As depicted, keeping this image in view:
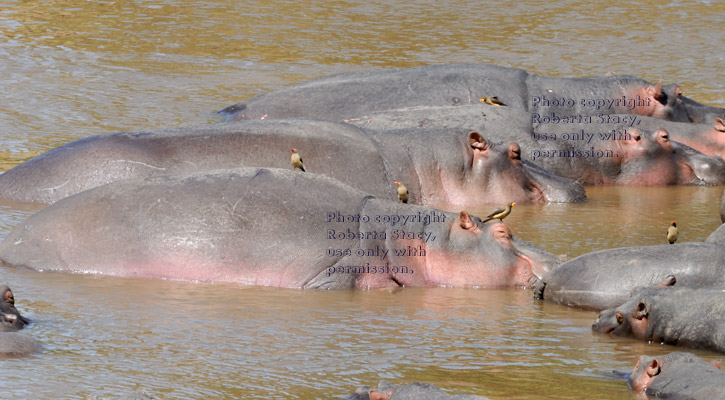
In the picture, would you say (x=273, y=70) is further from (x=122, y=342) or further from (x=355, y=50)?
(x=122, y=342)

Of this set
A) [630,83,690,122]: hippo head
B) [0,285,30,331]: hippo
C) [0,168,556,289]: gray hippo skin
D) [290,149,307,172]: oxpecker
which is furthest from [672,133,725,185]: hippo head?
[0,285,30,331]: hippo

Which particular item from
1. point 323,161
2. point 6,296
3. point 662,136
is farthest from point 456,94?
point 6,296

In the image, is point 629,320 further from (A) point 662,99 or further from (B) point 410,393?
(A) point 662,99

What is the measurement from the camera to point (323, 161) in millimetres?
9008

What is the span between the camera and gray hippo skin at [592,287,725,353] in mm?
5895

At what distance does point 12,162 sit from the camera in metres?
10.1

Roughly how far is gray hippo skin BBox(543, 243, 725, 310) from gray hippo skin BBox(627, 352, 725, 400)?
4.30ft

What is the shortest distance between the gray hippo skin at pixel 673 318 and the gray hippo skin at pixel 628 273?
41 centimetres

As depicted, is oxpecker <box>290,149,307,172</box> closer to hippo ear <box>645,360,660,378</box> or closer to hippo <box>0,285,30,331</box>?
hippo <box>0,285,30,331</box>

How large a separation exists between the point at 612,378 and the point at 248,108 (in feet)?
23.1

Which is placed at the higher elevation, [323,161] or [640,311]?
[323,161]

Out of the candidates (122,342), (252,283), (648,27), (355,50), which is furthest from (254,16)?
(122,342)

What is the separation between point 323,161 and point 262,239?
2.12 metres

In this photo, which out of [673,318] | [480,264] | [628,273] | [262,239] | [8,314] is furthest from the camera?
[480,264]
